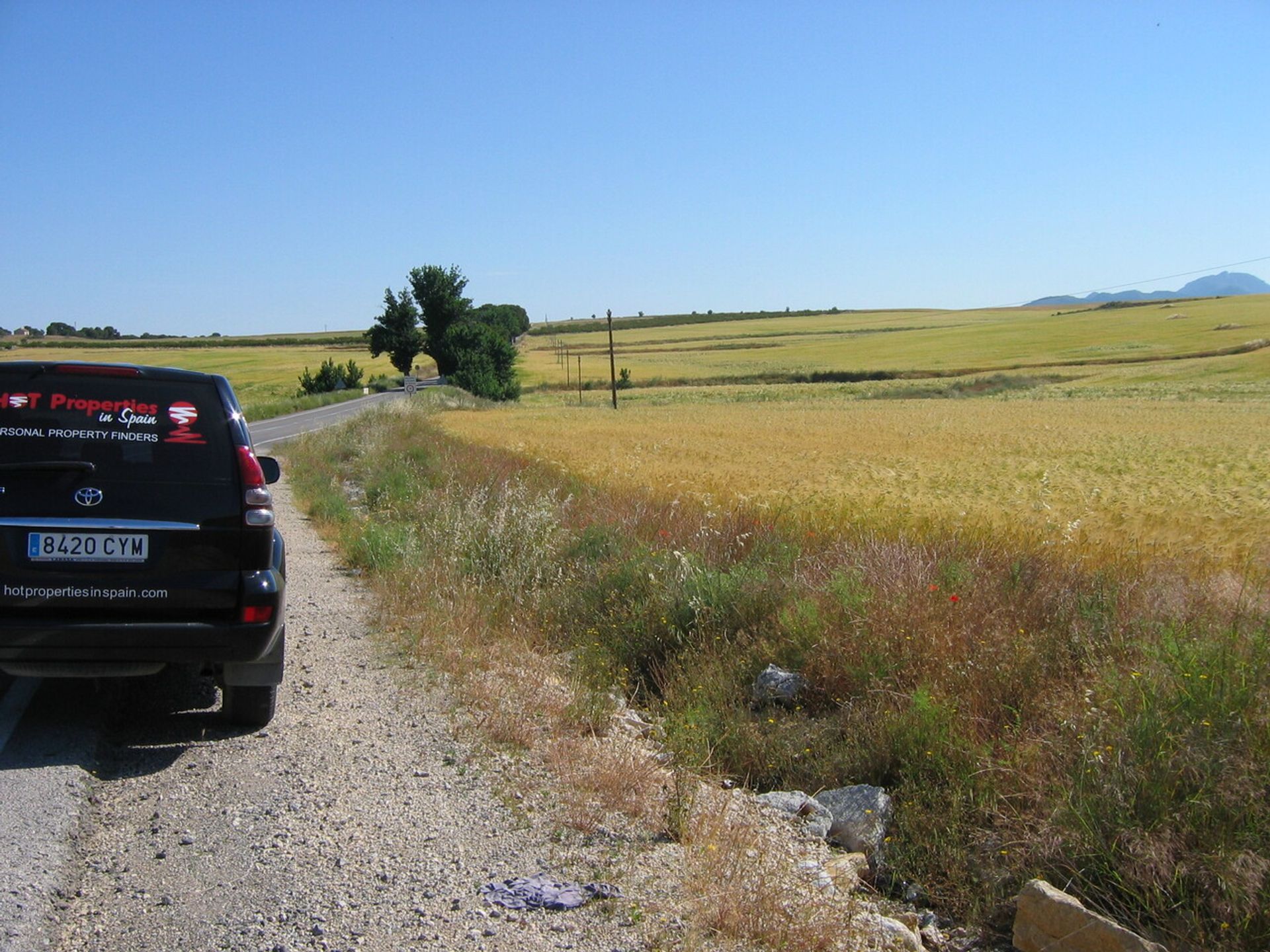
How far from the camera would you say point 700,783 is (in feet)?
17.3

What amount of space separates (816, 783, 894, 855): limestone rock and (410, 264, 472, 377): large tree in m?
98.5

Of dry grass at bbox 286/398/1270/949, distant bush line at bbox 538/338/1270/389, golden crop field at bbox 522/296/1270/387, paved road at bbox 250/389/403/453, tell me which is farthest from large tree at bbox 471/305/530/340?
dry grass at bbox 286/398/1270/949

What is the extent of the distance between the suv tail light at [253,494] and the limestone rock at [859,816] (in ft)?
10.7

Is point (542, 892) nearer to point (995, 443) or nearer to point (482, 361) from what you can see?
point (995, 443)

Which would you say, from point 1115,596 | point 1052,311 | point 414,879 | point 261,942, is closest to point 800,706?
point 1115,596

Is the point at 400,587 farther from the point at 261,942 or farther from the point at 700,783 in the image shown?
the point at 261,942

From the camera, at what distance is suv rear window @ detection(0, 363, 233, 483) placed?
5.08 m

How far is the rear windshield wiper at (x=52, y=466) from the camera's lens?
497 centimetres

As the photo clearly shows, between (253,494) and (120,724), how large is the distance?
5.73ft

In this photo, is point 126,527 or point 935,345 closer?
point 126,527

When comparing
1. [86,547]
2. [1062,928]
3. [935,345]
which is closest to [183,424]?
[86,547]

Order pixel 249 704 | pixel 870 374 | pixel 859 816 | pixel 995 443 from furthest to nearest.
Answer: pixel 870 374 < pixel 995 443 < pixel 249 704 < pixel 859 816

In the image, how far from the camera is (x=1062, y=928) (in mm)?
3672

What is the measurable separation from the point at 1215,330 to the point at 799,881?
8901 centimetres
